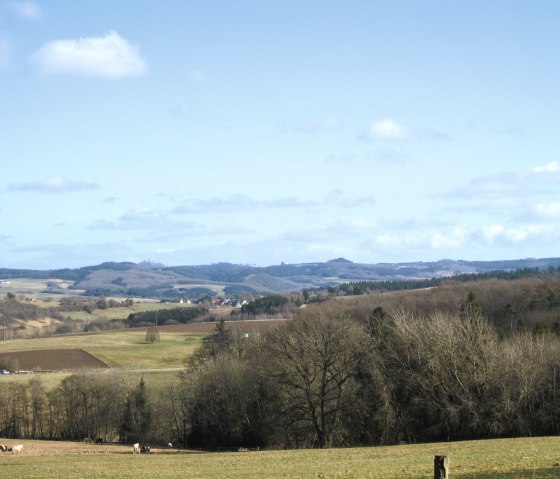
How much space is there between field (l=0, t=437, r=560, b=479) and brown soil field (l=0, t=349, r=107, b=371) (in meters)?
90.0

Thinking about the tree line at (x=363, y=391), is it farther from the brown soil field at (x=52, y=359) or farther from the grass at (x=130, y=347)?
the brown soil field at (x=52, y=359)

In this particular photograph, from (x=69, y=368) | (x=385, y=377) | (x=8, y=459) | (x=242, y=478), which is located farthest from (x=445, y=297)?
(x=242, y=478)

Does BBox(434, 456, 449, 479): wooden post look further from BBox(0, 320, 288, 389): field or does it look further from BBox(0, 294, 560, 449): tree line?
BBox(0, 320, 288, 389): field

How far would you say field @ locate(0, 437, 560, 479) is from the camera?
28312 mm

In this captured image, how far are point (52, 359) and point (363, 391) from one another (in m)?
92.8

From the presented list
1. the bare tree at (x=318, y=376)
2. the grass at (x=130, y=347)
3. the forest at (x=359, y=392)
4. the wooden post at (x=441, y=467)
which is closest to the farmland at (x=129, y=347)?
the grass at (x=130, y=347)

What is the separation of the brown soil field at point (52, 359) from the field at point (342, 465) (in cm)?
9004

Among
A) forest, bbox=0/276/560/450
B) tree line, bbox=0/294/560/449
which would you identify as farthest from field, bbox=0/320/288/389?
tree line, bbox=0/294/560/449

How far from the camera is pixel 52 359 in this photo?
14262 centimetres

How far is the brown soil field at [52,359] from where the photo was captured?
13700 centimetres

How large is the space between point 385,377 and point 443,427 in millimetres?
7432

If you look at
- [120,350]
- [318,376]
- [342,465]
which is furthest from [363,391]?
[120,350]

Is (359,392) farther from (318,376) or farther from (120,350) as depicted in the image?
(120,350)

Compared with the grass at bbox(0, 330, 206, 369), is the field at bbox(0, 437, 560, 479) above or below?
above
